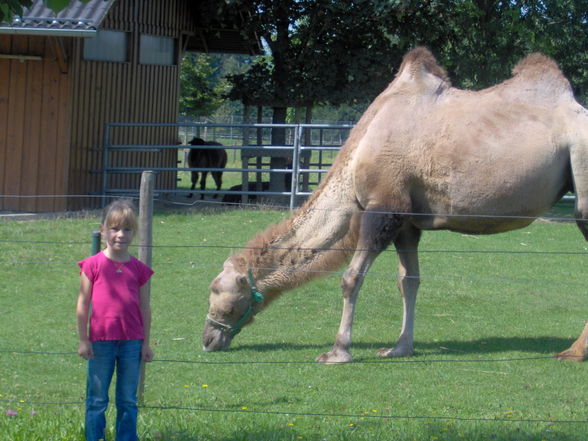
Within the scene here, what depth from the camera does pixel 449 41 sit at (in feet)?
63.9

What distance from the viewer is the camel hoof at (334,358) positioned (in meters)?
7.91

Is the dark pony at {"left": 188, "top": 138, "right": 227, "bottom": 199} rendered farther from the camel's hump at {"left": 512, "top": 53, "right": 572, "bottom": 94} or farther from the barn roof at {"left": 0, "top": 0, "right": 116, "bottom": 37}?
the camel's hump at {"left": 512, "top": 53, "right": 572, "bottom": 94}

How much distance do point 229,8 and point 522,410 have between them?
44.9 feet

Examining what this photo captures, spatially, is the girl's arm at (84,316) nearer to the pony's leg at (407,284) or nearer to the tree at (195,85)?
the pony's leg at (407,284)

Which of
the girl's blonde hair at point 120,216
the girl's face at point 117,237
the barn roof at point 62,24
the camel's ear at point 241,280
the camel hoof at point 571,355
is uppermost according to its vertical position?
the barn roof at point 62,24

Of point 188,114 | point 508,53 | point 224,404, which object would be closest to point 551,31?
point 508,53

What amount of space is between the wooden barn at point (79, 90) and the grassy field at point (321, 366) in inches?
108

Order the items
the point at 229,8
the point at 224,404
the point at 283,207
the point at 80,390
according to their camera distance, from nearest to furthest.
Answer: the point at 224,404 < the point at 80,390 < the point at 283,207 < the point at 229,8

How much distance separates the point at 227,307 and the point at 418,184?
2.07m

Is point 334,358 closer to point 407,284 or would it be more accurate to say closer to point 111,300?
point 407,284

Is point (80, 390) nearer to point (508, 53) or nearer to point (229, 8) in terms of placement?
point (229, 8)

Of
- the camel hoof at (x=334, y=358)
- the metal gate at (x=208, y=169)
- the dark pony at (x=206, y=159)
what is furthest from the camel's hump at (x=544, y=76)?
the dark pony at (x=206, y=159)

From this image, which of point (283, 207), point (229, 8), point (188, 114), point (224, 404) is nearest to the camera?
point (224, 404)

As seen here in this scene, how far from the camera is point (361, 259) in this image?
822cm
